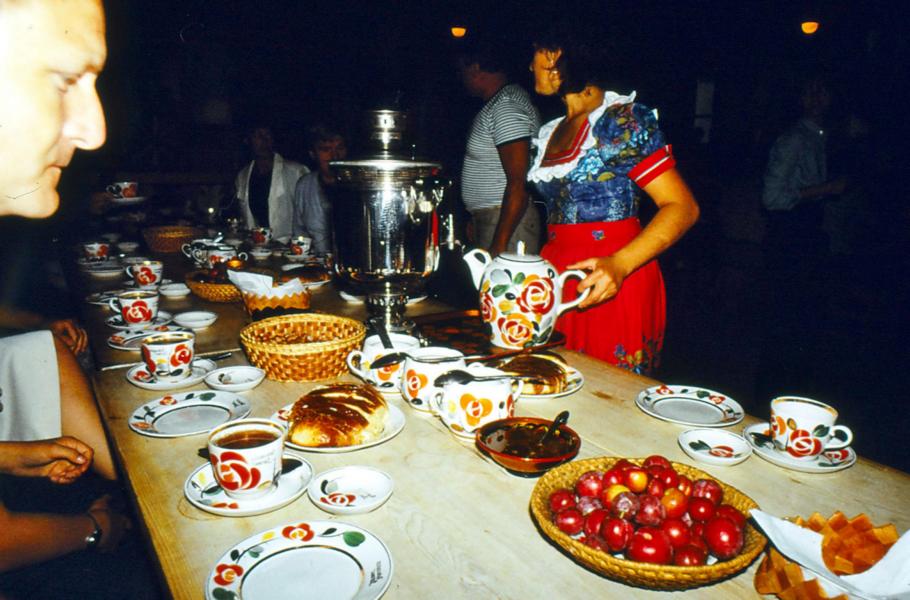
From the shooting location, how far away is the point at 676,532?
2.82 feet

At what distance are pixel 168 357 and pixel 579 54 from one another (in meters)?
1.75

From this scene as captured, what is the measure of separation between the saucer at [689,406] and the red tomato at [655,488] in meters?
0.47

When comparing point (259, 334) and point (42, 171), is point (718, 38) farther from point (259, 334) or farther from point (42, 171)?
point (42, 171)

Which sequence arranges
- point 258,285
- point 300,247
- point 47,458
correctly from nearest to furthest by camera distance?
point 47,458, point 258,285, point 300,247

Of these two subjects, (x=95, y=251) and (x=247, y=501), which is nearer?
(x=247, y=501)

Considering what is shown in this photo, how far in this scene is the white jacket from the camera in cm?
618

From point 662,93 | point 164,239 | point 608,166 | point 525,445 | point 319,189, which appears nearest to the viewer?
point 525,445

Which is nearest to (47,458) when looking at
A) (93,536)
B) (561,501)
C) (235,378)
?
(93,536)

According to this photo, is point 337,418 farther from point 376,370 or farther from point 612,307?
point 612,307

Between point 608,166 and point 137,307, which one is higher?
point 608,166

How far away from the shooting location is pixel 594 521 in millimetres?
897

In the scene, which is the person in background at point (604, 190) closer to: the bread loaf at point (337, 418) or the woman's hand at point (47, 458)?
the bread loaf at point (337, 418)

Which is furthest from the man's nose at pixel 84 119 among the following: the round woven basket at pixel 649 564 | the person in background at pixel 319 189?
the person in background at pixel 319 189

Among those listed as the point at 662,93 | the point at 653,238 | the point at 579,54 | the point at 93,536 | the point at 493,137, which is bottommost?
the point at 93,536
